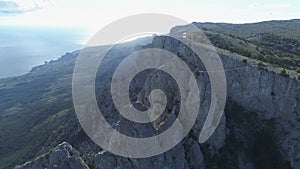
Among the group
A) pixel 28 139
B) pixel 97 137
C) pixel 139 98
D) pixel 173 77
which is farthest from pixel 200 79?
pixel 28 139

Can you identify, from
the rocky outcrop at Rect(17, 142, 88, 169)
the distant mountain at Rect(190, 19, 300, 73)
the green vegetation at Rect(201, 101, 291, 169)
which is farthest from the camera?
the distant mountain at Rect(190, 19, 300, 73)

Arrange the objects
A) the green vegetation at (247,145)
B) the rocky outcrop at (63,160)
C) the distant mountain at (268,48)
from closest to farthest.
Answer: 1. the rocky outcrop at (63,160)
2. the green vegetation at (247,145)
3. the distant mountain at (268,48)

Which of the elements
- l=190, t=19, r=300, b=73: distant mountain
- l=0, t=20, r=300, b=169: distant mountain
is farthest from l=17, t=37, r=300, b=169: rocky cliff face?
l=190, t=19, r=300, b=73: distant mountain

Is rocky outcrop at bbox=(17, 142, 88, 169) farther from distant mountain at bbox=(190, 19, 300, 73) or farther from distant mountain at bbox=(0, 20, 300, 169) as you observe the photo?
distant mountain at bbox=(190, 19, 300, 73)

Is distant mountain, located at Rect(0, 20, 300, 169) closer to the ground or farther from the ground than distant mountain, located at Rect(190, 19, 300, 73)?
closer to the ground

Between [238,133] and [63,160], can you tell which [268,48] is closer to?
[238,133]

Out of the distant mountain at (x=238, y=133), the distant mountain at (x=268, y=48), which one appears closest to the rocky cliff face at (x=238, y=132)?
the distant mountain at (x=238, y=133)

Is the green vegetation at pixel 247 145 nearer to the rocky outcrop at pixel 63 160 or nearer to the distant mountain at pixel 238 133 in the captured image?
the distant mountain at pixel 238 133

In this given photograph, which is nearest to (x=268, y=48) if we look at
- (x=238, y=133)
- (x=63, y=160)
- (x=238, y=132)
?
(x=238, y=132)

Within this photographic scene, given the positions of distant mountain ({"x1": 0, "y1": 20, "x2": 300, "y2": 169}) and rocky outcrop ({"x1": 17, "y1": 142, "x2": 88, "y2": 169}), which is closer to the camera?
rocky outcrop ({"x1": 17, "y1": 142, "x2": 88, "y2": 169})
